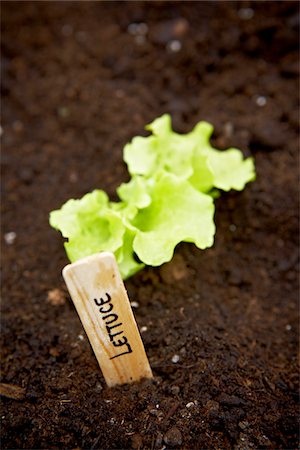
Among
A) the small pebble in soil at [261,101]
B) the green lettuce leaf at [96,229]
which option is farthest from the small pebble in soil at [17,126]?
the small pebble in soil at [261,101]

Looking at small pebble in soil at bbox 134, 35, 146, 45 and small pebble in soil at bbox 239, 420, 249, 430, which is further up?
small pebble in soil at bbox 134, 35, 146, 45

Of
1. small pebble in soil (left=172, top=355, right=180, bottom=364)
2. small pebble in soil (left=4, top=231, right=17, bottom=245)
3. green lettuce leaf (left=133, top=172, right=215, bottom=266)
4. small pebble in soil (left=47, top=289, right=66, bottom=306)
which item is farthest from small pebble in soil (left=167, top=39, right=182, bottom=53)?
small pebble in soil (left=172, top=355, right=180, bottom=364)

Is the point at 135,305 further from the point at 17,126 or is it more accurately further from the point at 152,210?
the point at 17,126

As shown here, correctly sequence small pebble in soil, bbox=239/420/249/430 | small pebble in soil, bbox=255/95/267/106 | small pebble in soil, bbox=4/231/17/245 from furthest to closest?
small pebble in soil, bbox=255/95/267/106
small pebble in soil, bbox=4/231/17/245
small pebble in soil, bbox=239/420/249/430

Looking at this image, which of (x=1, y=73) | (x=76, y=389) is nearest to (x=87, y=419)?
(x=76, y=389)

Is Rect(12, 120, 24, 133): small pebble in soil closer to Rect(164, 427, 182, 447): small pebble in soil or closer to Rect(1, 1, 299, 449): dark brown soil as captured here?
Rect(1, 1, 299, 449): dark brown soil

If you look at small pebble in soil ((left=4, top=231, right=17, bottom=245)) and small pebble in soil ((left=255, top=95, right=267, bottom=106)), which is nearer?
small pebble in soil ((left=4, top=231, right=17, bottom=245))
